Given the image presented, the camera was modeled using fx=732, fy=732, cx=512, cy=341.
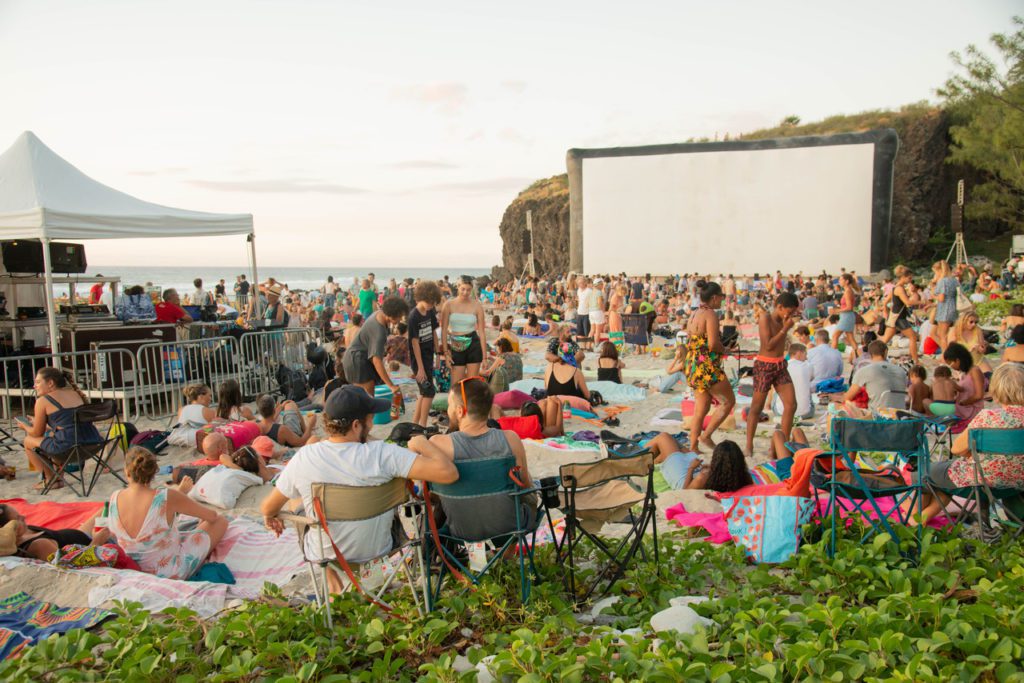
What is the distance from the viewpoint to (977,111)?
2803 cm

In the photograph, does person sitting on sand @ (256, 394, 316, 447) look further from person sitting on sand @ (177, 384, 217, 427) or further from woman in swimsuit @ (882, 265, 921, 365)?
woman in swimsuit @ (882, 265, 921, 365)

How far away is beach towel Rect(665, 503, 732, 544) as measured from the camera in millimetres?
4004

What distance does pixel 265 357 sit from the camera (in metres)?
9.28

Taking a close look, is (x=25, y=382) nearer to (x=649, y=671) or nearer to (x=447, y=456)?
(x=447, y=456)

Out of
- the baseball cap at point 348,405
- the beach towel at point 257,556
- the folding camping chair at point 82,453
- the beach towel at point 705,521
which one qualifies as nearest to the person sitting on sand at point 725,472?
the beach towel at point 705,521

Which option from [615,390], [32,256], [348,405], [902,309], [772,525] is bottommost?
[615,390]

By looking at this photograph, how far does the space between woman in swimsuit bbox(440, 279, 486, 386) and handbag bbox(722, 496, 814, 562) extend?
369 centimetres

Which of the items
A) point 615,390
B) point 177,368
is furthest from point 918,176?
point 177,368

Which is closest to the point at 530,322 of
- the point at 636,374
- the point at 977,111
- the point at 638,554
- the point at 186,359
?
the point at 636,374

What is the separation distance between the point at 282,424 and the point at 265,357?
9.94 feet

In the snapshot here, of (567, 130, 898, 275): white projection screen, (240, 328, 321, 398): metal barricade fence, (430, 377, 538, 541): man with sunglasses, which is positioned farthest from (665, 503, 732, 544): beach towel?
(567, 130, 898, 275): white projection screen

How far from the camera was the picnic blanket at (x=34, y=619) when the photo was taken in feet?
10.1

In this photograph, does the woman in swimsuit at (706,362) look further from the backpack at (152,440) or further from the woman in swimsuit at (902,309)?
the woman in swimsuit at (902,309)

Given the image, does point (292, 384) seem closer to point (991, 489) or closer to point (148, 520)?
point (148, 520)
